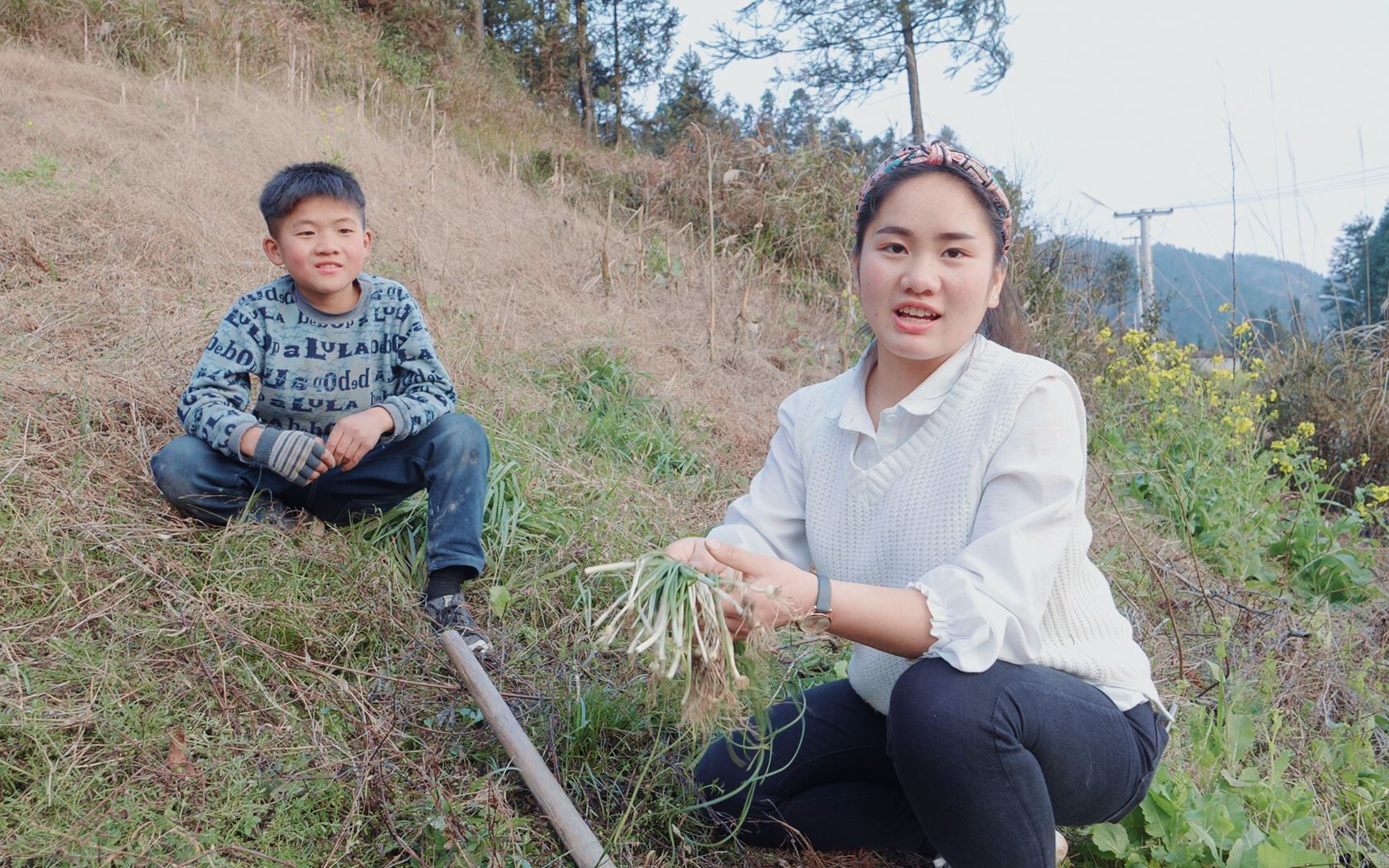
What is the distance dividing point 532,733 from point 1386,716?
8.00 ft

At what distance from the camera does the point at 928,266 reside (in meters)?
1.58

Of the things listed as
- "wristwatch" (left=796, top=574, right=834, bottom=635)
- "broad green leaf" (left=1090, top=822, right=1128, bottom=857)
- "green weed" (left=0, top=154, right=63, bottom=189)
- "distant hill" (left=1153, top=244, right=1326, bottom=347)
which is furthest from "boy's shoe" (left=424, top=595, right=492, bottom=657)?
"green weed" (left=0, top=154, right=63, bottom=189)

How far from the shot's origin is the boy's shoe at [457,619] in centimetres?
231

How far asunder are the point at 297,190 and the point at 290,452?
73 centimetres

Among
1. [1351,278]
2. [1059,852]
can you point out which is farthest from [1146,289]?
[1059,852]

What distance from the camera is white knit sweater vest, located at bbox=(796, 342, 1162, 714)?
63.1 inches

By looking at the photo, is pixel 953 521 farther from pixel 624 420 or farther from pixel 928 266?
pixel 624 420

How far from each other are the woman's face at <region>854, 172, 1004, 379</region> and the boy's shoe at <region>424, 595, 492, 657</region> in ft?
4.14

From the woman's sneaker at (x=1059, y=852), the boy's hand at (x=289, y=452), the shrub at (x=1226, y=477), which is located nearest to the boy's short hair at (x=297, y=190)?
the boy's hand at (x=289, y=452)

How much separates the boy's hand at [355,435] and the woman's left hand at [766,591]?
130cm

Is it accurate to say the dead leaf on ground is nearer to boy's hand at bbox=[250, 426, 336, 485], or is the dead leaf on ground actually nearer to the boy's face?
boy's hand at bbox=[250, 426, 336, 485]

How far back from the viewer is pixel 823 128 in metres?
8.70

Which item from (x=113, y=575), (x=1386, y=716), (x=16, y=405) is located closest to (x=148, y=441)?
(x=16, y=405)

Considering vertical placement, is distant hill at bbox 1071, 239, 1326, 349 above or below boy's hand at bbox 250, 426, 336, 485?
above
